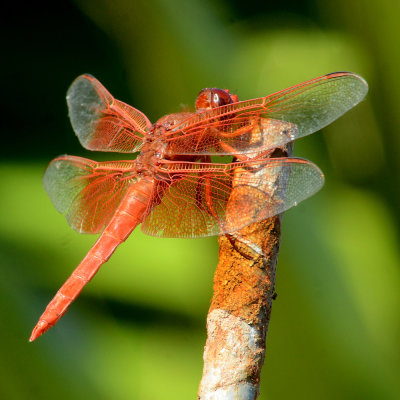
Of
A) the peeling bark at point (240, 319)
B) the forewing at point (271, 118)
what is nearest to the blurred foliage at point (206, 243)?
the forewing at point (271, 118)

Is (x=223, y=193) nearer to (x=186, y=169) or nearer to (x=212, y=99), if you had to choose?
(x=186, y=169)

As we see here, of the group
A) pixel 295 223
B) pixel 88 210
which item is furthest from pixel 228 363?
pixel 295 223

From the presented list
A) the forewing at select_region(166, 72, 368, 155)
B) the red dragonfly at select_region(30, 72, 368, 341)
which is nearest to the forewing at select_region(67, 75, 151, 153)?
the red dragonfly at select_region(30, 72, 368, 341)

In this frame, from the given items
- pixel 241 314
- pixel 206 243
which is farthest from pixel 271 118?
pixel 206 243

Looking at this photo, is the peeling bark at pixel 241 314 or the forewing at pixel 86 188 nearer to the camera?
the peeling bark at pixel 241 314

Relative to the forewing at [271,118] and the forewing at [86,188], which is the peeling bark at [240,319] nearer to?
the forewing at [271,118]

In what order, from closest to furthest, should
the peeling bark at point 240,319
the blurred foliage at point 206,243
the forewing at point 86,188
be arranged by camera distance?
the peeling bark at point 240,319 → the forewing at point 86,188 → the blurred foliage at point 206,243

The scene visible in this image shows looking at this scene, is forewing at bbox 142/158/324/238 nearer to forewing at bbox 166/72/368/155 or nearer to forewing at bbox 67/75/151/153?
forewing at bbox 166/72/368/155
